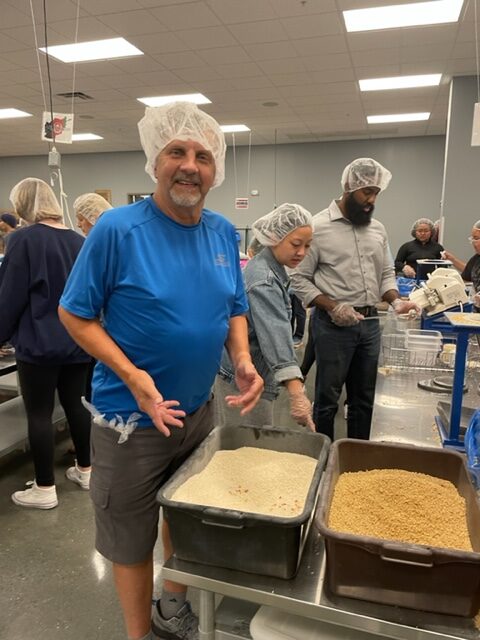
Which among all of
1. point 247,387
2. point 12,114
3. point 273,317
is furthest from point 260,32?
point 12,114

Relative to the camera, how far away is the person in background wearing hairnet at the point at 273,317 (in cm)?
151

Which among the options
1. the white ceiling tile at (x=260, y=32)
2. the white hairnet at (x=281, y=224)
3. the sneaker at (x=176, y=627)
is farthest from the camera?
the white ceiling tile at (x=260, y=32)

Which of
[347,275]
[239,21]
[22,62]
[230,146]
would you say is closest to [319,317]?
[347,275]

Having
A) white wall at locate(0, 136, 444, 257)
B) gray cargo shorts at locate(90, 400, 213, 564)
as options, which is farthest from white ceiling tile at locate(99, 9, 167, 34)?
white wall at locate(0, 136, 444, 257)

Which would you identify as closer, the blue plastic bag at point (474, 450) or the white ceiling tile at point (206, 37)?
the blue plastic bag at point (474, 450)

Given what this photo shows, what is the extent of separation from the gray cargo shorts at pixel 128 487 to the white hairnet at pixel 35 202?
1336 millimetres

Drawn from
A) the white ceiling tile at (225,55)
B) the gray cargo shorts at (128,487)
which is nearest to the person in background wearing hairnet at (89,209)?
the gray cargo shorts at (128,487)

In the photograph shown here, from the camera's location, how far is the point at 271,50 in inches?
181

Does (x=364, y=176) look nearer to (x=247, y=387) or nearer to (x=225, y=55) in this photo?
(x=247, y=387)

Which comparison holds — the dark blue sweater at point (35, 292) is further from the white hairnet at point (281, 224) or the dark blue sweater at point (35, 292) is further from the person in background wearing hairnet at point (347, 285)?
the person in background wearing hairnet at point (347, 285)

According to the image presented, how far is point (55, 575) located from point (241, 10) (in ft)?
13.1

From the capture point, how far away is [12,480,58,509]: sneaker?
2.30m

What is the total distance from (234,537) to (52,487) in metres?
1.80

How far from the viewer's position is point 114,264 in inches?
41.5
